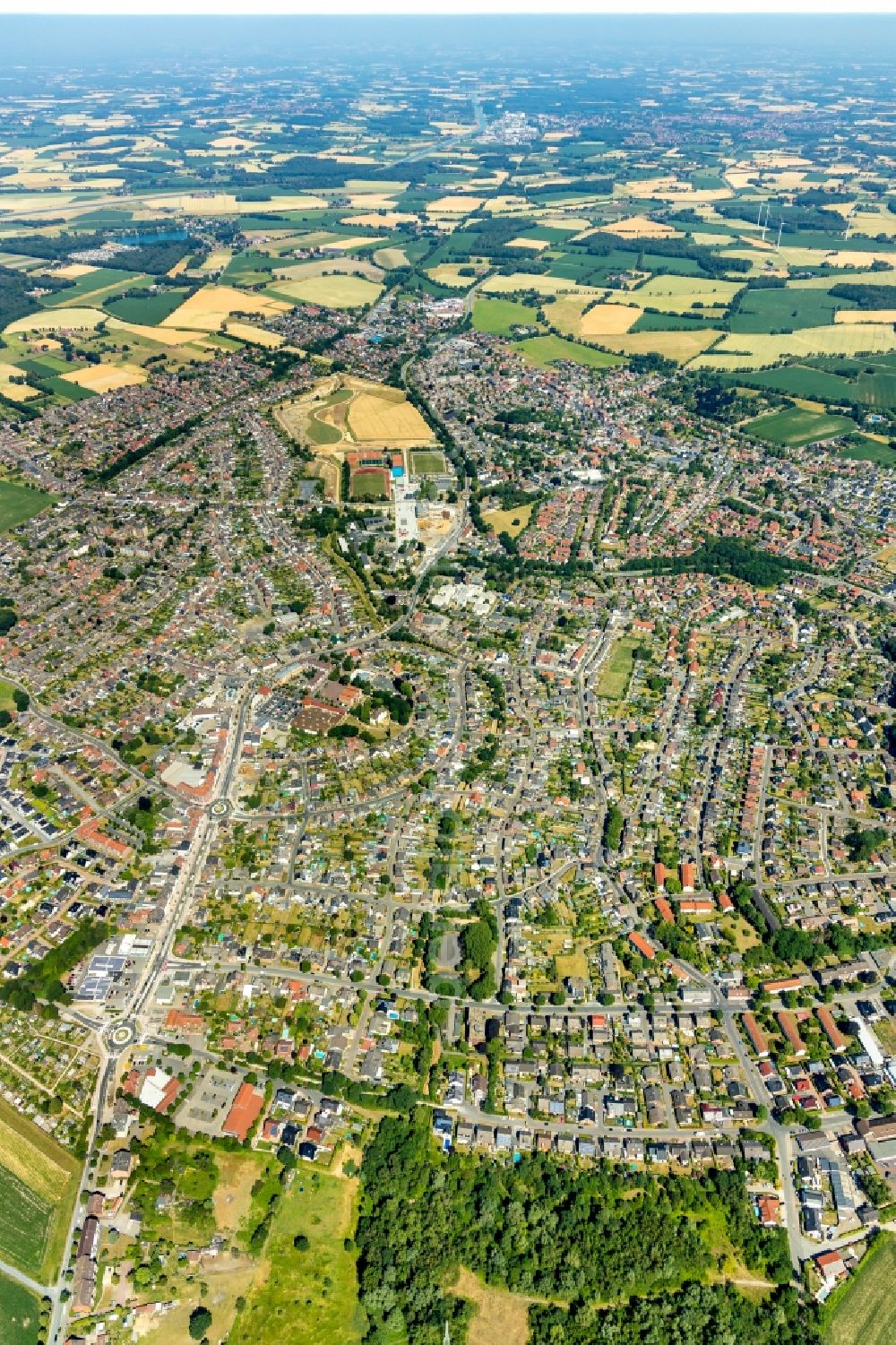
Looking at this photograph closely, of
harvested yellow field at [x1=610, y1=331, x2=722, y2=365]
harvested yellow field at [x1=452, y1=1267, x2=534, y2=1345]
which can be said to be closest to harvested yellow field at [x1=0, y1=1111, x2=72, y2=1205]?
harvested yellow field at [x1=452, y1=1267, x2=534, y2=1345]

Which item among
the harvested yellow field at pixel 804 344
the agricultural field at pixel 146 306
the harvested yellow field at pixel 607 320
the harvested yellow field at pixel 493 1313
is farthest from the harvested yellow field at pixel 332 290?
the harvested yellow field at pixel 493 1313

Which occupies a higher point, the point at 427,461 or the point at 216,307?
the point at 216,307

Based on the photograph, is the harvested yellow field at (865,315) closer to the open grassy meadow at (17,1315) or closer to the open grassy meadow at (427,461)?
the open grassy meadow at (427,461)

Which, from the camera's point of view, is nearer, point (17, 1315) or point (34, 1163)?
point (17, 1315)

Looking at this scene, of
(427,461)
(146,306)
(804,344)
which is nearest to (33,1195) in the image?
(427,461)

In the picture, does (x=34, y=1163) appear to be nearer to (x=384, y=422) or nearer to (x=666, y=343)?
(x=384, y=422)

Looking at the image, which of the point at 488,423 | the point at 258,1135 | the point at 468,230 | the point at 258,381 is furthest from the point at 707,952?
the point at 468,230

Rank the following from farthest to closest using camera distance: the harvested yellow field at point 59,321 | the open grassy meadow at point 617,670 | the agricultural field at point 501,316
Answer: the agricultural field at point 501,316, the harvested yellow field at point 59,321, the open grassy meadow at point 617,670
